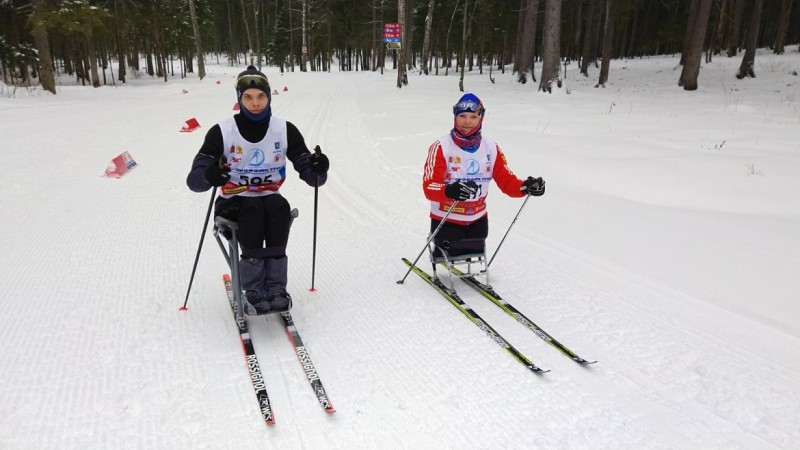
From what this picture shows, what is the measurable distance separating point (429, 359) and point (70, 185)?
22.7 ft

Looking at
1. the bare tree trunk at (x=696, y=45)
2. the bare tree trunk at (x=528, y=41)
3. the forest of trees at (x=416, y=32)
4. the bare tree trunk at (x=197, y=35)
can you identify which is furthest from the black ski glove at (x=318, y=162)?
the bare tree trunk at (x=197, y=35)

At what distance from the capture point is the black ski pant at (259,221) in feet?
11.3

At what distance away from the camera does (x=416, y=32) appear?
164ft

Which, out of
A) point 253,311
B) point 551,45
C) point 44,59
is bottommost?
point 253,311

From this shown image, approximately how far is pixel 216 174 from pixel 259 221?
A: 0.49 m

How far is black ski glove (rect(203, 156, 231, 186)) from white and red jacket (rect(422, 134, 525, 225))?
168 cm

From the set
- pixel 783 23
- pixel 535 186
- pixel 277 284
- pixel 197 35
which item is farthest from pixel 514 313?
pixel 197 35

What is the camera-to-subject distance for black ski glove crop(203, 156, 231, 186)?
3133mm

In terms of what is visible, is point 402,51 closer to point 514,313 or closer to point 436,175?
point 436,175

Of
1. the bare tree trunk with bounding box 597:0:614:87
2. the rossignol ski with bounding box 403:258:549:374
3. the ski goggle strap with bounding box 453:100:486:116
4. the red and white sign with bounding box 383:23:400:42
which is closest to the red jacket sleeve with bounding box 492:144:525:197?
the ski goggle strap with bounding box 453:100:486:116

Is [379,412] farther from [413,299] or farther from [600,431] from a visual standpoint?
[413,299]

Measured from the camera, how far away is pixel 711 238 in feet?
17.7

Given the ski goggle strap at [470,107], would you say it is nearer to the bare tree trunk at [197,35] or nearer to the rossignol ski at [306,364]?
the rossignol ski at [306,364]

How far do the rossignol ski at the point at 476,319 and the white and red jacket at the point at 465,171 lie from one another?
686mm
